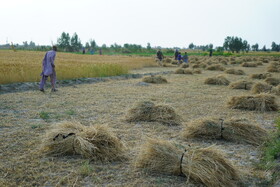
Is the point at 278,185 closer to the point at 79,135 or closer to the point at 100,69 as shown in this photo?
the point at 79,135

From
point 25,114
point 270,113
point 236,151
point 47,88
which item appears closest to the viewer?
point 236,151

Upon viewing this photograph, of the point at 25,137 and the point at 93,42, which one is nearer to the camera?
the point at 25,137

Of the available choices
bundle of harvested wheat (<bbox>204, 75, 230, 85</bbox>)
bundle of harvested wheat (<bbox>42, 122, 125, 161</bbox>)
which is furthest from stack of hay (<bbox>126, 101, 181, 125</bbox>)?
bundle of harvested wheat (<bbox>204, 75, 230, 85</bbox>)

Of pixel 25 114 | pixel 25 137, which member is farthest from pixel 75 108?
pixel 25 137

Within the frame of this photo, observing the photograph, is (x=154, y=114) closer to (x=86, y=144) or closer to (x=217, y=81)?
(x=86, y=144)

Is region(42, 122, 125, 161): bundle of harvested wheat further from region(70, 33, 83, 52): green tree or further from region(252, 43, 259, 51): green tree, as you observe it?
region(252, 43, 259, 51): green tree

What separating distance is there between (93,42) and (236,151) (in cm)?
10688

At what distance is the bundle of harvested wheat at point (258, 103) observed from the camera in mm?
7828

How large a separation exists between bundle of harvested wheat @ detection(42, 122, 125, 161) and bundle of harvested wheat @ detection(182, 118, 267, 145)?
1533 millimetres

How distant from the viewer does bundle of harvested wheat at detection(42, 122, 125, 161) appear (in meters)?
4.21

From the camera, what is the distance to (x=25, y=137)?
17.2ft

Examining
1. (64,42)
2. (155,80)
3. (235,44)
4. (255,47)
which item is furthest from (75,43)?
(255,47)

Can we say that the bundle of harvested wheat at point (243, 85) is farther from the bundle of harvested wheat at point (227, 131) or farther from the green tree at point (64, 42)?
the green tree at point (64, 42)

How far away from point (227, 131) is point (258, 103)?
306 cm
